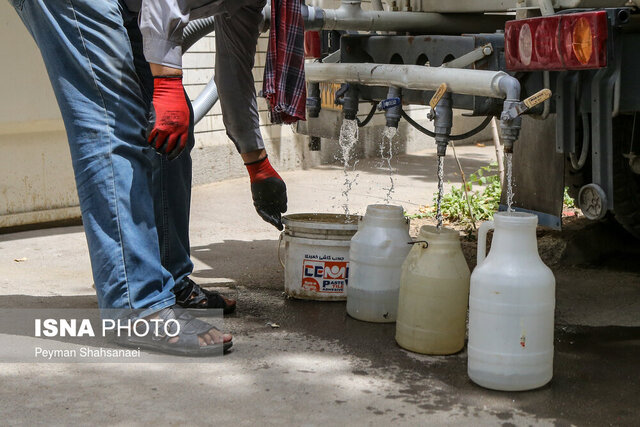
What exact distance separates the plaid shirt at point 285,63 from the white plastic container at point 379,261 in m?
0.57

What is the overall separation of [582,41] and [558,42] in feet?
0.39

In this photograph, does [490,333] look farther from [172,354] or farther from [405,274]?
[172,354]

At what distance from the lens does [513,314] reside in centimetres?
323

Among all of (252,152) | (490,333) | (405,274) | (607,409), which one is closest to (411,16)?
(252,152)

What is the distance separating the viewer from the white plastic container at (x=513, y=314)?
10.6 feet

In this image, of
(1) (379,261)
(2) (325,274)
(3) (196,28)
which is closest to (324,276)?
(2) (325,274)

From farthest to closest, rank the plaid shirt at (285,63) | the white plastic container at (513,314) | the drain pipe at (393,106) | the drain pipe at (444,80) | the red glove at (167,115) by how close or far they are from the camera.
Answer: the drain pipe at (393,106) → the plaid shirt at (285,63) → the drain pipe at (444,80) → the red glove at (167,115) → the white plastic container at (513,314)

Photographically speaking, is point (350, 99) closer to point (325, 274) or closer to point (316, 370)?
point (325, 274)

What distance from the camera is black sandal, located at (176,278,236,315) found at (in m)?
4.15

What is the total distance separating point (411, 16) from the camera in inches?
198

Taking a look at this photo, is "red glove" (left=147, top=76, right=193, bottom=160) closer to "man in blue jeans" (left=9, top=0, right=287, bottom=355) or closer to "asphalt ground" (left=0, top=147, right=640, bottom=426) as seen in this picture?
"man in blue jeans" (left=9, top=0, right=287, bottom=355)

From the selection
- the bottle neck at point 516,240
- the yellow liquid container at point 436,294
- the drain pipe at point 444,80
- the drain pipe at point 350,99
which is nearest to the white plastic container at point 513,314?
the bottle neck at point 516,240

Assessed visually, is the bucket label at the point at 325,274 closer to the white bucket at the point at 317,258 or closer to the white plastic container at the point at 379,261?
the white bucket at the point at 317,258

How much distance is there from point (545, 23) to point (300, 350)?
1640 mm
